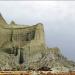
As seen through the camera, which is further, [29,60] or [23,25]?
[23,25]

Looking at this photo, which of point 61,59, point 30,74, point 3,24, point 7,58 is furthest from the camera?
point 3,24

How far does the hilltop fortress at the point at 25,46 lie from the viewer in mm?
74750

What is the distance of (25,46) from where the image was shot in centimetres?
8019

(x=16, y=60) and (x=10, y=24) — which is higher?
(x=10, y=24)

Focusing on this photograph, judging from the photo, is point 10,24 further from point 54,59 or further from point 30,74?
point 30,74

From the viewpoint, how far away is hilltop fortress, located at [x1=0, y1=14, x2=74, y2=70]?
7475 cm

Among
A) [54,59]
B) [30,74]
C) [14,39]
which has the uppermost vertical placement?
[14,39]

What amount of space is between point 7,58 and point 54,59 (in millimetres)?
10641

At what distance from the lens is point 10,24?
9506 cm

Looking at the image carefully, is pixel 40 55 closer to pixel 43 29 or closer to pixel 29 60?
pixel 29 60

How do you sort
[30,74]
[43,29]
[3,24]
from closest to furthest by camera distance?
[30,74]
[43,29]
[3,24]

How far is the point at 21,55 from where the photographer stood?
79562mm

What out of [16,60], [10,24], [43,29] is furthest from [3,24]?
[16,60]

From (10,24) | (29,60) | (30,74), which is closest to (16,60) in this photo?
(29,60)
